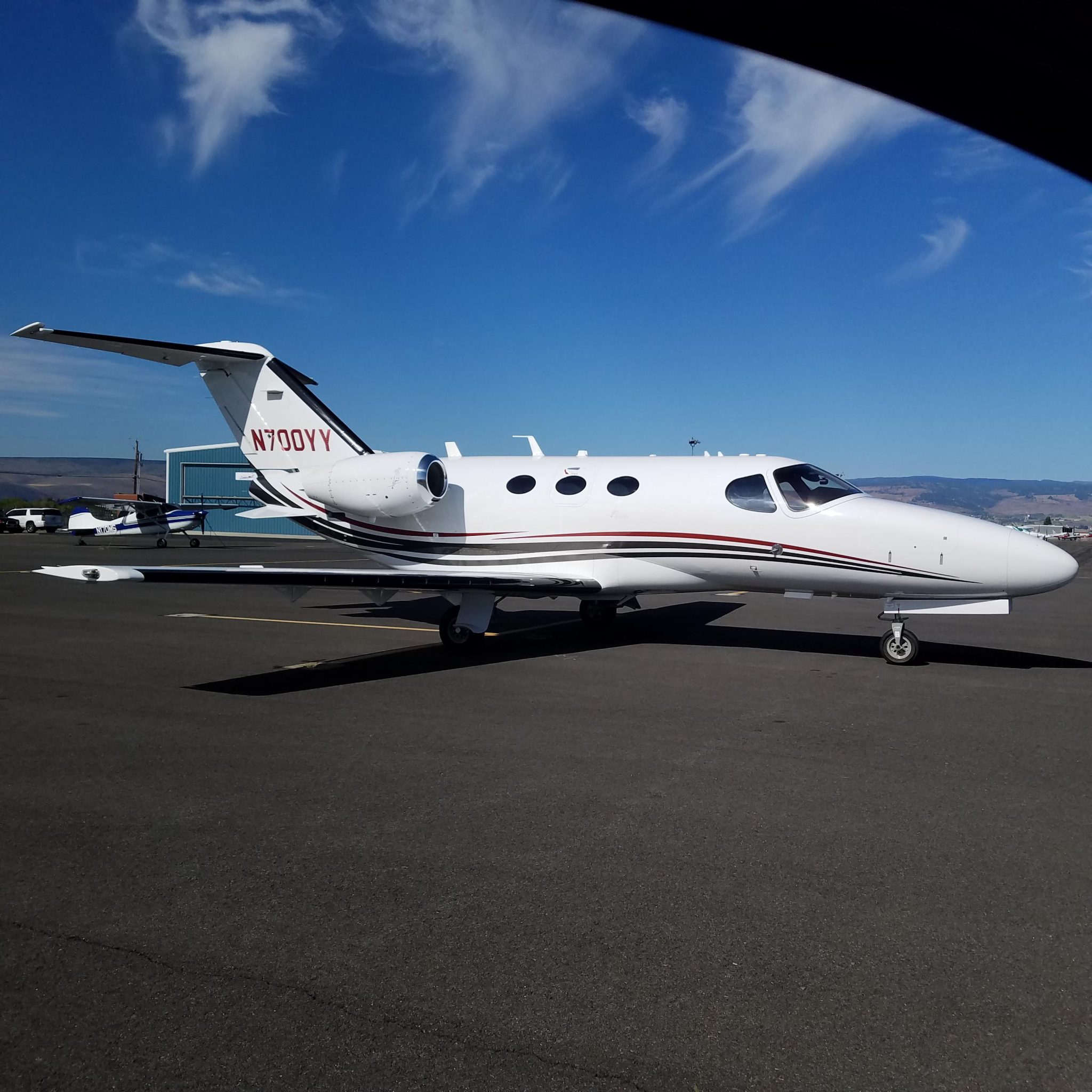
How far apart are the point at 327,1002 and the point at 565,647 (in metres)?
8.78

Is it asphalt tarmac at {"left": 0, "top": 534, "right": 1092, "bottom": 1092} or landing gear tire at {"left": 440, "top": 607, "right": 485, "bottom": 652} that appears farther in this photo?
landing gear tire at {"left": 440, "top": 607, "right": 485, "bottom": 652}

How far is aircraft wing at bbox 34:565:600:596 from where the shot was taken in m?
8.49

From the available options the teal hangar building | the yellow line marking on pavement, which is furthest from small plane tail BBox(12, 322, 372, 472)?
the teal hangar building

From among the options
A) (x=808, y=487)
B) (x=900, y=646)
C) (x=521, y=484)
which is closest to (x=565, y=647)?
(x=521, y=484)

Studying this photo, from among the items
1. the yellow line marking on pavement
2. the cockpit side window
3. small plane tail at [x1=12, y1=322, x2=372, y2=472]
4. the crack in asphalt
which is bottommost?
the crack in asphalt

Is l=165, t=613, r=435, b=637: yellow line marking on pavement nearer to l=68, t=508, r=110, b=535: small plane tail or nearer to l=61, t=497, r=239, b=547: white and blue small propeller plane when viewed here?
l=61, t=497, r=239, b=547: white and blue small propeller plane

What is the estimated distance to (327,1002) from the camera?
3107mm

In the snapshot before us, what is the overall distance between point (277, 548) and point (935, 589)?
107ft

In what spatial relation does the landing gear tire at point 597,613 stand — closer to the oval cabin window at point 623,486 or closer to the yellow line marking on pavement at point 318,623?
the yellow line marking on pavement at point 318,623

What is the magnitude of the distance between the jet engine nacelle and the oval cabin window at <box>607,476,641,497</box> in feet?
8.46

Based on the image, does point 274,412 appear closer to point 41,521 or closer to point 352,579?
point 352,579

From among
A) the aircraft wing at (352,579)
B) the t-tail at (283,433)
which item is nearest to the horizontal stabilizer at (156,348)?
the t-tail at (283,433)

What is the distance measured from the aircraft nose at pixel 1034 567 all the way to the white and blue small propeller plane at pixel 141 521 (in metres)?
31.8

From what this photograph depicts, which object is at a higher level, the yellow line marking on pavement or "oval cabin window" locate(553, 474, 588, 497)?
"oval cabin window" locate(553, 474, 588, 497)
